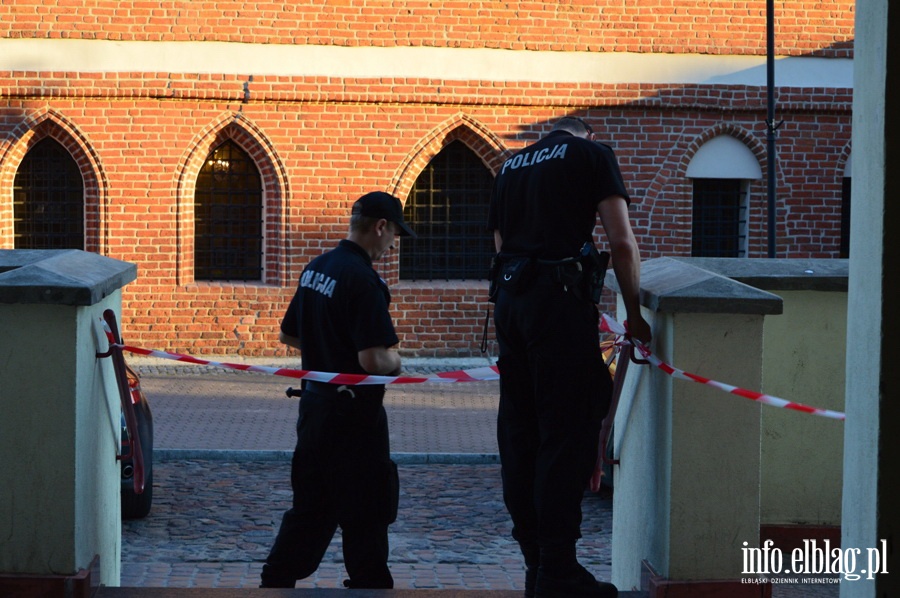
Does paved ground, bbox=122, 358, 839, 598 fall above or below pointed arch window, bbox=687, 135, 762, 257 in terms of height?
below

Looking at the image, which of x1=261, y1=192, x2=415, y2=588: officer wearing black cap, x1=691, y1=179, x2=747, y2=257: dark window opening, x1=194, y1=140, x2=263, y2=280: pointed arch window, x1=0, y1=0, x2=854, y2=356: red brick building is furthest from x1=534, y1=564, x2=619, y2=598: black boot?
x1=691, y1=179, x2=747, y2=257: dark window opening

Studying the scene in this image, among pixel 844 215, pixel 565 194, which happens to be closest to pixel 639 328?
pixel 565 194

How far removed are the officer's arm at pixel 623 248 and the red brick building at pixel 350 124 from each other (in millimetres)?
11461

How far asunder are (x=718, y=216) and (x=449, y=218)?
12.0ft

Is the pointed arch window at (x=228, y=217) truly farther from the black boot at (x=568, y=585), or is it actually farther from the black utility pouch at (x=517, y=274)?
the black boot at (x=568, y=585)

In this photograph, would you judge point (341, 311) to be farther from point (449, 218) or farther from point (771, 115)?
point (449, 218)

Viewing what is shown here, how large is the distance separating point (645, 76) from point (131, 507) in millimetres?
10407

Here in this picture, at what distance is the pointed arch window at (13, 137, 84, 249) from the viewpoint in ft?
51.3

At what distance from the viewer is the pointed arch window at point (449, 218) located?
53.2ft

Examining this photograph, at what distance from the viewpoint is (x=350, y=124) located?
51.3 ft

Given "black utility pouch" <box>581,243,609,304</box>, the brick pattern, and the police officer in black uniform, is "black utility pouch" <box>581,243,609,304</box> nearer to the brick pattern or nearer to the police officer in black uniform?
the police officer in black uniform

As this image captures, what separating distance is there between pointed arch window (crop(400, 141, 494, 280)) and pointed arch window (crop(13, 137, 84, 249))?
412 cm

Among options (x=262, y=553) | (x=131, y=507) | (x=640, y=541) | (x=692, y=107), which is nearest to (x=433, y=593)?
(x=640, y=541)

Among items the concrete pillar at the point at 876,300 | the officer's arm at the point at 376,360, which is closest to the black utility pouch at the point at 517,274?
the officer's arm at the point at 376,360
